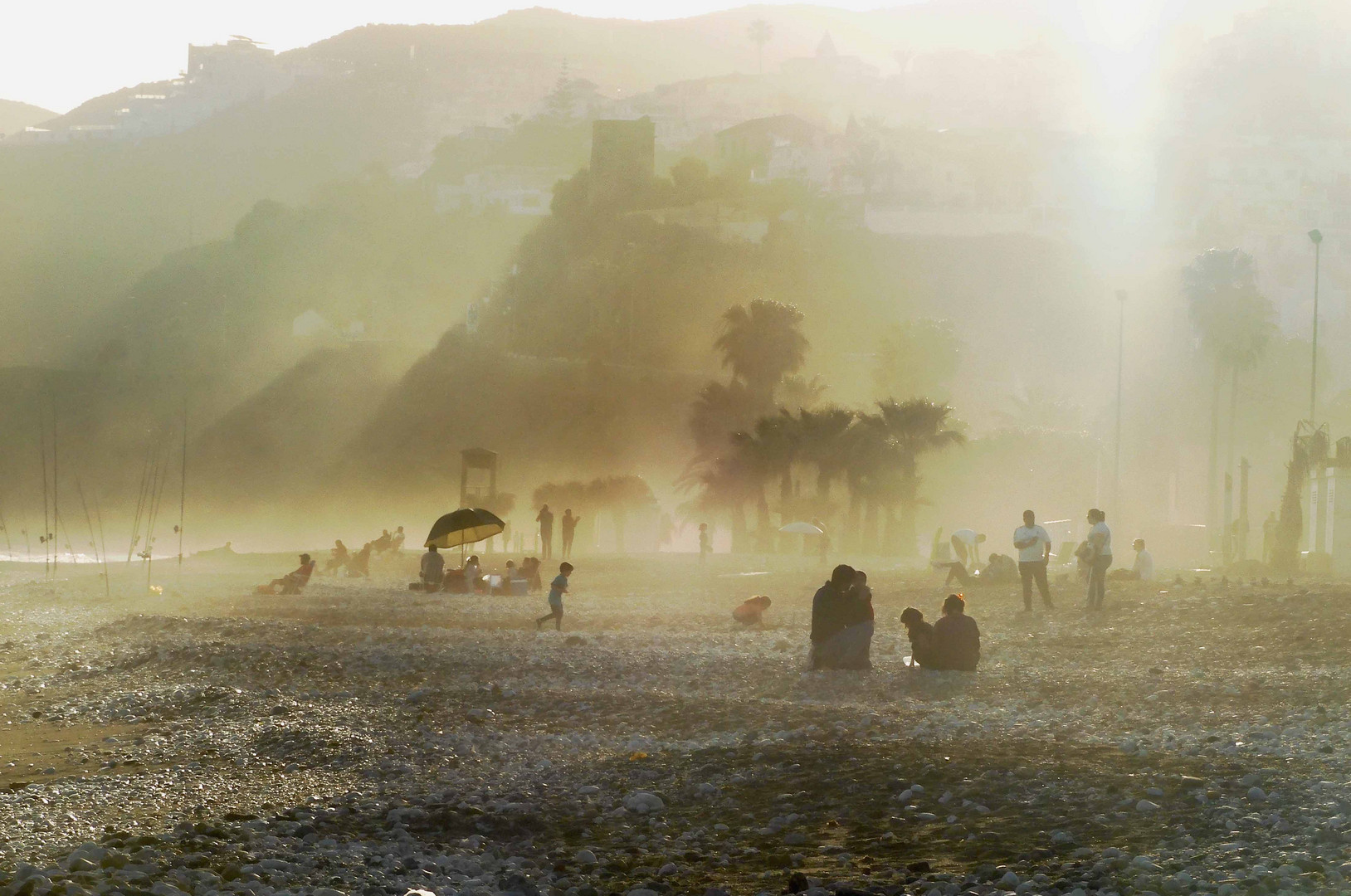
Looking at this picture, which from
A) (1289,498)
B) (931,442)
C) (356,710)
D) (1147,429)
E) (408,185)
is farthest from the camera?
(408,185)

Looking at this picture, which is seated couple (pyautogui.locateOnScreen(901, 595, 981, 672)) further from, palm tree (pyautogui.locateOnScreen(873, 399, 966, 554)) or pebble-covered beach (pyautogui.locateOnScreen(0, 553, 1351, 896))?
palm tree (pyautogui.locateOnScreen(873, 399, 966, 554))

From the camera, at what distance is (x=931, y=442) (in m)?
44.8

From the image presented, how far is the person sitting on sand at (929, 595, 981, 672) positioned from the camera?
1338cm

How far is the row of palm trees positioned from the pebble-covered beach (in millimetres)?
25608

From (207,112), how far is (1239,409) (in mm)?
145047

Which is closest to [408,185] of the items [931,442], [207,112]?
[207,112]

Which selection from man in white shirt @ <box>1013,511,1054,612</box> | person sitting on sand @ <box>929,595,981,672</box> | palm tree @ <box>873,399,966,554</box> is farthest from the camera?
palm tree @ <box>873,399,966,554</box>

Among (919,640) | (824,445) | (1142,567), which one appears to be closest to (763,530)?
(824,445)

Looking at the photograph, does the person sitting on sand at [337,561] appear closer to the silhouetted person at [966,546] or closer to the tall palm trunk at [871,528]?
the silhouetted person at [966,546]

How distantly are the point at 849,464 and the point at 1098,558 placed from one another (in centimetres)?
2639

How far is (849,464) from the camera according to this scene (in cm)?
4453

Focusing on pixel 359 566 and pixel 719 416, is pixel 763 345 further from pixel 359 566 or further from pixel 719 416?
pixel 359 566

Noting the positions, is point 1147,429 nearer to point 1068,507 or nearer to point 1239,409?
point 1239,409

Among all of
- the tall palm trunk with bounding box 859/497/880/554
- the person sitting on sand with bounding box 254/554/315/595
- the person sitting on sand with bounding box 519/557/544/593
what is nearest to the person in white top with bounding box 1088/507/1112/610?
the person sitting on sand with bounding box 519/557/544/593
